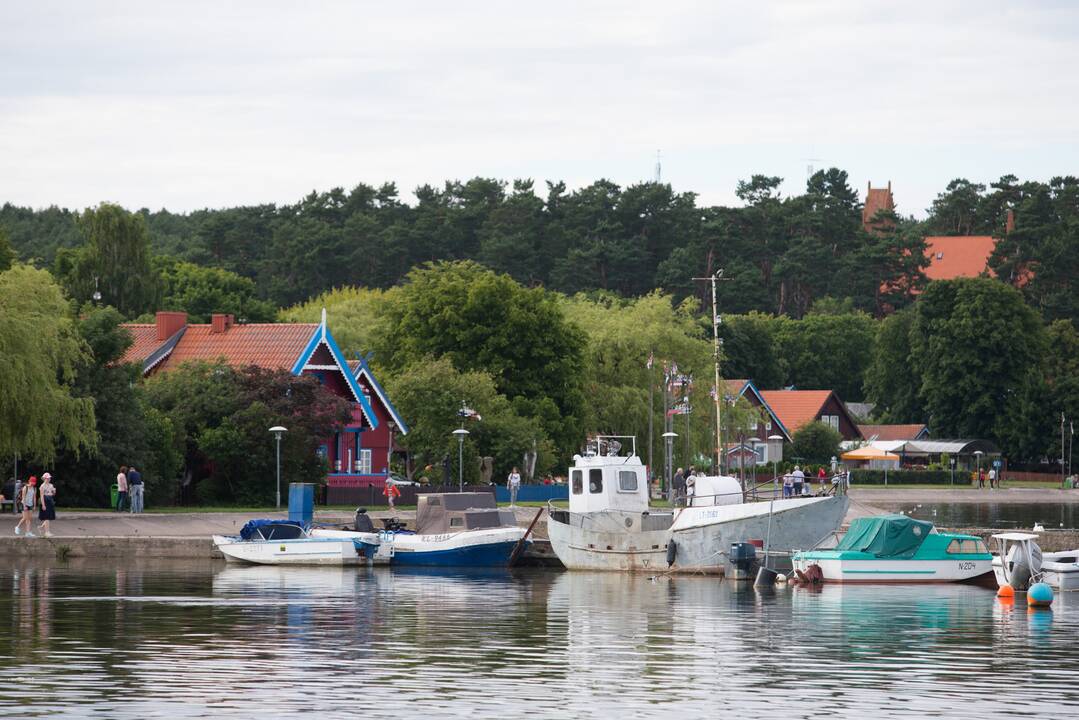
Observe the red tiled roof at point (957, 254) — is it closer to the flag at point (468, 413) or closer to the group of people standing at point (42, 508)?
the flag at point (468, 413)

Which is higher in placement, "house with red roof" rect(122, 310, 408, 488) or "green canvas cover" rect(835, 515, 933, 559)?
"house with red roof" rect(122, 310, 408, 488)

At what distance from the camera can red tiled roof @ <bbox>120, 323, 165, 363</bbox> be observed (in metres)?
67.4

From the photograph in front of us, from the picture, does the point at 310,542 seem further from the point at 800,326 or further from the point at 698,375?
the point at 800,326

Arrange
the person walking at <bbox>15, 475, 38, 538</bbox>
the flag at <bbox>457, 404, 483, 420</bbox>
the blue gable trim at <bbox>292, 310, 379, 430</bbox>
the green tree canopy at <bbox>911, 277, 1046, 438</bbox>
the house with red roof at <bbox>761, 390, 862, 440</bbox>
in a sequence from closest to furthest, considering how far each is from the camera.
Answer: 1. the person walking at <bbox>15, 475, 38, 538</bbox>
2. the flag at <bbox>457, 404, 483, 420</bbox>
3. the blue gable trim at <bbox>292, 310, 379, 430</bbox>
4. the green tree canopy at <bbox>911, 277, 1046, 438</bbox>
5. the house with red roof at <bbox>761, 390, 862, 440</bbox>

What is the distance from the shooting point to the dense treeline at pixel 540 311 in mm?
57625

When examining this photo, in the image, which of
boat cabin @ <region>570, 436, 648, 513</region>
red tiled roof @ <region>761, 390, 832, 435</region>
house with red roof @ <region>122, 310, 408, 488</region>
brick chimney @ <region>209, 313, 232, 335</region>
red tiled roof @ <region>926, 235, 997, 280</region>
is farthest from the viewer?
red tiled roof @ <region>926, 235, 997, 280</region>

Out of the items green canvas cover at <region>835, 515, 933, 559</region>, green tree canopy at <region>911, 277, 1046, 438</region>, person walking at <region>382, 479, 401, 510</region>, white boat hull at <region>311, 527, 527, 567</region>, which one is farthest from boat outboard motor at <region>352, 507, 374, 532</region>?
green tree canopy at <region>911, 277, 1046, 438</region>

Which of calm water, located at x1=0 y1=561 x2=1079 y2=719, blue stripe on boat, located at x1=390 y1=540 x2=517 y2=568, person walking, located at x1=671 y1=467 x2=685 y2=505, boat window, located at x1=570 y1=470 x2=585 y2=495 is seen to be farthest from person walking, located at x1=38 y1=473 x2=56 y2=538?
person walking, located at x1=671 y1=467 x2=685 y2=505

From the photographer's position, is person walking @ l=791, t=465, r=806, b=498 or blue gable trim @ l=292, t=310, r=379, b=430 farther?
blue gable trim @ l=292, t=310, r=379, b=430

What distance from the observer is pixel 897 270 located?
17638 cm

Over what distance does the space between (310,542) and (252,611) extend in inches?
505

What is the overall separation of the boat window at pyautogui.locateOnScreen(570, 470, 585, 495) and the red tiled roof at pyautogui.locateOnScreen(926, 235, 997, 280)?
479 ft

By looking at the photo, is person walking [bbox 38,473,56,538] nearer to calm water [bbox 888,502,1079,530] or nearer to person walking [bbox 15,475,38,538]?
person walking [bbox 15,475,38,538]

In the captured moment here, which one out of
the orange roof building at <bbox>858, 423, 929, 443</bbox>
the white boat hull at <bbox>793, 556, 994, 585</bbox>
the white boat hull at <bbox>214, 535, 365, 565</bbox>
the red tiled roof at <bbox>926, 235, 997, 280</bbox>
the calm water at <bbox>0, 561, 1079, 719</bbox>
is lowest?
the calm water at <bbox>0, 561, 1079, 719</bbox>
